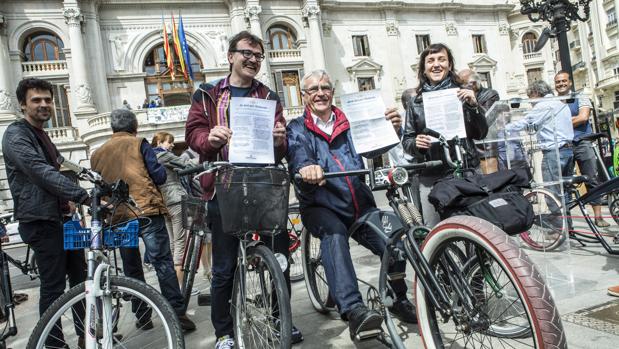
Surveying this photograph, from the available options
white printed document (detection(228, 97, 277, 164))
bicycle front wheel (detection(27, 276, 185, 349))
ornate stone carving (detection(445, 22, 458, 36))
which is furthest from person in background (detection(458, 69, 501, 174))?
ornate stone carving (detection(445, 22, 458, 36))

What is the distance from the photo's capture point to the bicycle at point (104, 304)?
2.21 metres

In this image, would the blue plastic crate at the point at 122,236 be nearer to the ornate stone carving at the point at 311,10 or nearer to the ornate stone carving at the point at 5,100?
the ornate stone carving at the point at 5,100

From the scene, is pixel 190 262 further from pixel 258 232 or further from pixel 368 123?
pixel 368 123

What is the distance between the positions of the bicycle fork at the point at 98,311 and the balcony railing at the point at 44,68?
2546cm

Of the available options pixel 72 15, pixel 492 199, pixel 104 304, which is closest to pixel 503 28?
pixel 72 15

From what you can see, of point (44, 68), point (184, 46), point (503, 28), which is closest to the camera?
point (44, 68)

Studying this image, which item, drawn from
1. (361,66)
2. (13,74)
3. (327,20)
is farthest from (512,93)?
(13,74)

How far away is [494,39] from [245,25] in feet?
69.8

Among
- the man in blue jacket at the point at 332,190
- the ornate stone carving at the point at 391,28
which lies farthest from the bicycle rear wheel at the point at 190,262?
the ornate stone carving at the point at 391,28

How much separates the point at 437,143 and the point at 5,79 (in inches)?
989

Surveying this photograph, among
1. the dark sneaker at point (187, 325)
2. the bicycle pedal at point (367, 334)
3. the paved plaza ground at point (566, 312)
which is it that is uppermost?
the bicycle pedal at point (367, 334)

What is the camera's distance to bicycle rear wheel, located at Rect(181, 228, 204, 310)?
3928 mm

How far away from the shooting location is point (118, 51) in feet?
80.2

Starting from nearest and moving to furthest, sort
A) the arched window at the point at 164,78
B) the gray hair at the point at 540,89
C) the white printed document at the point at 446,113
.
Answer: the white printed document at the point at 446,113
the gray hair at the point at 540,89
the arched window at the point at 164,78
